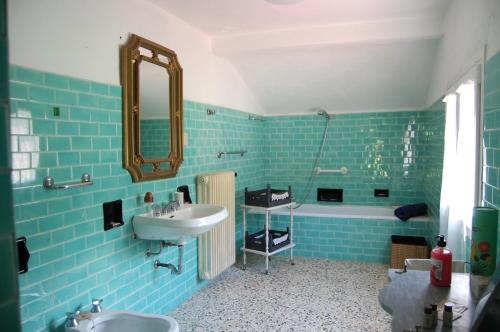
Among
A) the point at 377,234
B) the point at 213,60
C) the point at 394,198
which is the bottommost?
the point at 377,234

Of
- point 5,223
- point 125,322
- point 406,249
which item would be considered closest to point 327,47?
point 406,249

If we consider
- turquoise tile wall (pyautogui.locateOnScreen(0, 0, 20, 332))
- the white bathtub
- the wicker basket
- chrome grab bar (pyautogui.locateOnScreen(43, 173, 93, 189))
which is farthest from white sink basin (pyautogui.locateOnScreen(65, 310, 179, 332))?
the wicker basket

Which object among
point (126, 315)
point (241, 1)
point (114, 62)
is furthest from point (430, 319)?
point (241, 1)

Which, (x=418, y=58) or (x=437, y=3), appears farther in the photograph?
(x=418, y=58)

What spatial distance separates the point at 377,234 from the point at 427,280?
2889 millimetres

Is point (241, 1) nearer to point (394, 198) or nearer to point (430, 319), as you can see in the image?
point (430, 319)

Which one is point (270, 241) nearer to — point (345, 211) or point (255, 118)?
point (345, 211)

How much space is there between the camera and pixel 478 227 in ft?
4.74

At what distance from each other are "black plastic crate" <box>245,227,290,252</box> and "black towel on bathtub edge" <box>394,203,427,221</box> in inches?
52.5

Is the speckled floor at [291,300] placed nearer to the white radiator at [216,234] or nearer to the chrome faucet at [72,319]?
the white radiator at [216,234]

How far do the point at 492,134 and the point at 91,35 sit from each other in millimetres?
2263

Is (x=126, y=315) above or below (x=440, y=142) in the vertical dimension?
below

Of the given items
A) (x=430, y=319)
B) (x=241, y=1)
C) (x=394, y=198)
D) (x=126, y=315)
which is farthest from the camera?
(x=394, y=198)

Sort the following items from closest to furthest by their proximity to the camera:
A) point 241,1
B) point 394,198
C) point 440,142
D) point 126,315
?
1. point 126,315
2. point 241,1
3. point 440,142
4. point 394,198
